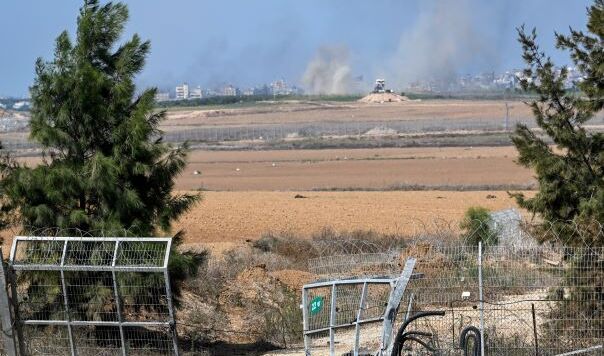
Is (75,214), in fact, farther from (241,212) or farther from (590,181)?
(241,212)

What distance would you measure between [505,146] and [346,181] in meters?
34.3

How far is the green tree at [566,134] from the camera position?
1803cm

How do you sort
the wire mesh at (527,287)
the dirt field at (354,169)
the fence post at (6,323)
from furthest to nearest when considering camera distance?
the dirt field at (354,169)
the wire mesh at (527,287)
the fence post at (6,323)

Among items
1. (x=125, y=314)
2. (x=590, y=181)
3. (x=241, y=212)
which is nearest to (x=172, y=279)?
(x=125, y=314)

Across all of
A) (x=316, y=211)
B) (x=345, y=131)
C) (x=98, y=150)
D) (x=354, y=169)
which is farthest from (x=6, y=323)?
(x=345, y=131)

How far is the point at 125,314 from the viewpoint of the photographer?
15.9m

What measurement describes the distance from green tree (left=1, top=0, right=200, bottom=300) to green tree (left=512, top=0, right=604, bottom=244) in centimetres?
598

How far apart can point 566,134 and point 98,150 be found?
313 inches

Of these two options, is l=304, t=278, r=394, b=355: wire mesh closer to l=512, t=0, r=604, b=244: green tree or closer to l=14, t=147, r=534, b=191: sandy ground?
l=512, t=0, r=604, b=244: green tree

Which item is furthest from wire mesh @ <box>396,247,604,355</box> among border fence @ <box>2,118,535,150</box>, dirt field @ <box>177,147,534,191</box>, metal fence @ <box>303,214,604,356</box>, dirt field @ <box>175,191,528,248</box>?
border fence @ <box>2,118,535,150</box>

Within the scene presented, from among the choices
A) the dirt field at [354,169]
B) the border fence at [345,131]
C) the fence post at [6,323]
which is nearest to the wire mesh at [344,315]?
the fence post at [6,323]

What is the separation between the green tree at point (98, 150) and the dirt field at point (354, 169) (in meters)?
43.5

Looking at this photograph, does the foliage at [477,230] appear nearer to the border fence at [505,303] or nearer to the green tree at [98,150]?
the border fence at [505,303]

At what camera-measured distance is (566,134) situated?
18.3 meters
